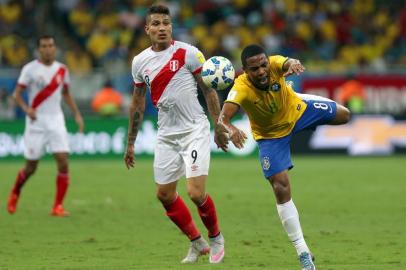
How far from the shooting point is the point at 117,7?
31781mm

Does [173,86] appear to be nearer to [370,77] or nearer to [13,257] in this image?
[13,257]

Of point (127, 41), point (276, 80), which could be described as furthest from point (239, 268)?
point (127, 41)

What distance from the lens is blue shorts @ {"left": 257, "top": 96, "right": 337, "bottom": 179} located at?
9562mm

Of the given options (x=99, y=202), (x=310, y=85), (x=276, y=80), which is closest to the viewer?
(x=276, y=80)

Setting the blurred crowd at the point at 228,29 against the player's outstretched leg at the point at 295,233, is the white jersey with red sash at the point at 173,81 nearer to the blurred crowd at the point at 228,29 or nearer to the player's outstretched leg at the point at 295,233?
the player's outstretched leg at the point at 295,233

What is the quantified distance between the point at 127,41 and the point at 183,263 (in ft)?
66.4

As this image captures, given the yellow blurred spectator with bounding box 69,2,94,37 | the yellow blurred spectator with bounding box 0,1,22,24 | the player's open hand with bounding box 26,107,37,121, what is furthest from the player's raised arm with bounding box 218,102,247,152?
the yellow blurred spectator with bounding box 69,2,94,37

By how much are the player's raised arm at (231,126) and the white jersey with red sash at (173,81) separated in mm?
1041

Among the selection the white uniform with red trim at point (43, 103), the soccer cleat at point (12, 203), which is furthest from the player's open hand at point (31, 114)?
the soccer cleat at point (12, 203)

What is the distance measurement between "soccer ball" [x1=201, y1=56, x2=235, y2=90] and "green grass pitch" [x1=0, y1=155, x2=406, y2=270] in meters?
1.81

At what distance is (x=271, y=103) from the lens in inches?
380

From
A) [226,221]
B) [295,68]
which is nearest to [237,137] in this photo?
[295,68]

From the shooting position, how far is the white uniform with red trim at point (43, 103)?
15320mm

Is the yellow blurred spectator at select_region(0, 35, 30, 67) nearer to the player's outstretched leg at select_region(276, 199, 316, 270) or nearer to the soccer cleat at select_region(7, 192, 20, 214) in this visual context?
the soccer cleat at select_region(7, 192, 20, 214)
